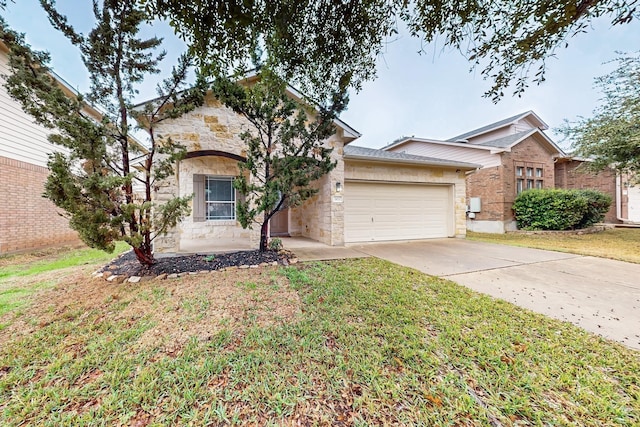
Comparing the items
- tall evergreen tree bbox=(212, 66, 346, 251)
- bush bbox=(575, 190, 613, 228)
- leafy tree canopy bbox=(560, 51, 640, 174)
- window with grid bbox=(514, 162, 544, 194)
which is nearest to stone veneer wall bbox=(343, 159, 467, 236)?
tall evergreen tree bbox=(212, 66, 346, 251)

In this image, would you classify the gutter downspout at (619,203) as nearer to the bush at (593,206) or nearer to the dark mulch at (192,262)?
the bush at (593,206)

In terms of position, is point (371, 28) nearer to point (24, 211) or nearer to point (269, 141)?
point (269, 141)

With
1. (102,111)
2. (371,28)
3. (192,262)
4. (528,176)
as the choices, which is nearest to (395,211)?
(371,28)

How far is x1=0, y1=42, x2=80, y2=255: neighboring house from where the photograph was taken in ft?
20.5

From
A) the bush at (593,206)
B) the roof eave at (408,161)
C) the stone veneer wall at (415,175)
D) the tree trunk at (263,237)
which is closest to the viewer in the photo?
the tree trunk at (263,237)

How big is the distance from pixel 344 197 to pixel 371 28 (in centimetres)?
492

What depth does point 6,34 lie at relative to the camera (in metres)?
3.12

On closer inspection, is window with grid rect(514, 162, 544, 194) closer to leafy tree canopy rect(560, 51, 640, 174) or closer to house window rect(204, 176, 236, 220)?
leafy tree canopy rect(560, 51, 640, 174)

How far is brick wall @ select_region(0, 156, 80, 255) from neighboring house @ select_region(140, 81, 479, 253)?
361cm

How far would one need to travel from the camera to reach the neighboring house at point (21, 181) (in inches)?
247

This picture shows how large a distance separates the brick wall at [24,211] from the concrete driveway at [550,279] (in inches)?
380

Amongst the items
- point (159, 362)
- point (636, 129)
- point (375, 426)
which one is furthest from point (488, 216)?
point (159, 362)

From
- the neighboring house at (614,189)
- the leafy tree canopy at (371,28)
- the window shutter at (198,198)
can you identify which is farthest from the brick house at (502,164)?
the window shutter at (198,198)

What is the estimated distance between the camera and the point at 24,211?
684 centimetres
